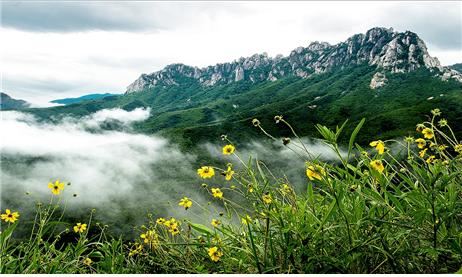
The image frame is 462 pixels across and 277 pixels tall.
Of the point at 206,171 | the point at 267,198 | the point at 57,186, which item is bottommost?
the point at 57,186

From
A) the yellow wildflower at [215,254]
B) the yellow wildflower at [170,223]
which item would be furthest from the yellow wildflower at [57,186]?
the yellow wildflower at [215,254]

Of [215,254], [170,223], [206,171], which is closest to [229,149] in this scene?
[206,171]

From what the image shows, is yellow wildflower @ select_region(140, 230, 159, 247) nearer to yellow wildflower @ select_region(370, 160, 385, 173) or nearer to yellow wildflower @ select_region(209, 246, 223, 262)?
yellow wildflower @ select_region(209, 246, 223, 262)

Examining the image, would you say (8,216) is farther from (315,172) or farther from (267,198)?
(315,172)

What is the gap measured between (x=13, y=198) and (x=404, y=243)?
218551mm

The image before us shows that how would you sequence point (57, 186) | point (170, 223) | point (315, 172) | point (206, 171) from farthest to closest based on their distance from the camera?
point (57, 186) → point (170, 223) → point (206, 171) → point (315, 172)

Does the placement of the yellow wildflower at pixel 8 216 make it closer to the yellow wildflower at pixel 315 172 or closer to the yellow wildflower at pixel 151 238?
the yellow wildflower at pixel 151 238

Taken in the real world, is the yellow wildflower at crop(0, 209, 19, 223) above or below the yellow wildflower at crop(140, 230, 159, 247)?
above

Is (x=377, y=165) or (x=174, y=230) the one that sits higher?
(x=377, y=165)

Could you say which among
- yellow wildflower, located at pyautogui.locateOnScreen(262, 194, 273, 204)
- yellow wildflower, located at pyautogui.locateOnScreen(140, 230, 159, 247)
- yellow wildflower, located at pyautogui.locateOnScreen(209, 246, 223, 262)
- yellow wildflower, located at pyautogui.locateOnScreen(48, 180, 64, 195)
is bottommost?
yellow wildflower, located at pyautogui.locateOnScreen(140, 230, 159, 247)

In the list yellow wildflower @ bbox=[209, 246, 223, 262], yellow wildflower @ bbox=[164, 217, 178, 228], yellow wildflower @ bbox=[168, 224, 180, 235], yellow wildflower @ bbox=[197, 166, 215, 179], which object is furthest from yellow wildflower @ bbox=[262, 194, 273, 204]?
yellow wildflower @ bbox=[164, 217, 178, 228]

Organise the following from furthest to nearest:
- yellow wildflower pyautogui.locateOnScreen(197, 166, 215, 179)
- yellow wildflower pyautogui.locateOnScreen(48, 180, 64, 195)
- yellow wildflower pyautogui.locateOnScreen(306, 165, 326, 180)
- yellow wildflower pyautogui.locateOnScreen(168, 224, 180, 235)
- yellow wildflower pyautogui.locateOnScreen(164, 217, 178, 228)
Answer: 1. yellow wildflower pyautogui.locateOnScreen(48, 180, 64, 195)
2. yellow wildflower pyautogui.locateOnScreen(164, 217, 178, 228)
3. yellow wildflower pyautogui.locateOnScreen(168, 224, 180, 235)
4. yellow wildflower pyautogui.locateOnScreen(197, 166, 215, 179)
5. yellow wildflower pyautogui.locateOnScreen(306, 165, 326, 180)

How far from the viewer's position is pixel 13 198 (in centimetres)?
19162

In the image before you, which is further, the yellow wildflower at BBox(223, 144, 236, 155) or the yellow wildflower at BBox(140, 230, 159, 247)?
the yellow wildflower at BBox(140, 230, 159, 247)
